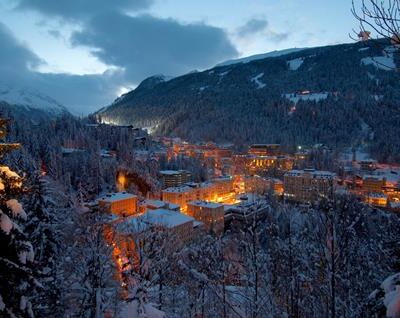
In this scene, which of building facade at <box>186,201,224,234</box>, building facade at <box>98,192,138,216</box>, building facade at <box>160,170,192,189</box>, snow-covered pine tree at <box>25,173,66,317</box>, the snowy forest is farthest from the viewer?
building facade at <box>160,170,192,189</box>

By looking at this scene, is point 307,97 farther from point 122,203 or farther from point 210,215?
point 122,203

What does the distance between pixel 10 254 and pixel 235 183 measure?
69.2 m

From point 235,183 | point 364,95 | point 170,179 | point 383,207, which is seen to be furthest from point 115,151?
point 364,95

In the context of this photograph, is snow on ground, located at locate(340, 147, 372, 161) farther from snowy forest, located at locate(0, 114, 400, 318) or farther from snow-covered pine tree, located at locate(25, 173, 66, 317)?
snow-covered pine tree, located at locate(25, 173, 66, 317)

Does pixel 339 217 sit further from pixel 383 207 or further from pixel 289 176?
pixel 289 176

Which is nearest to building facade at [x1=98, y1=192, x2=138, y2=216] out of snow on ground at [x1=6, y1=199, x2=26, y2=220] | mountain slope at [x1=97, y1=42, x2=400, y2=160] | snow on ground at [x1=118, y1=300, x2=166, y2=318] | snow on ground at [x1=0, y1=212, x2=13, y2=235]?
snow on ground at [x1=118, y1=300, x2=166, y2=318]

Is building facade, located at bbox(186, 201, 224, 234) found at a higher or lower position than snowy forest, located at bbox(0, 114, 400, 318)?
lower

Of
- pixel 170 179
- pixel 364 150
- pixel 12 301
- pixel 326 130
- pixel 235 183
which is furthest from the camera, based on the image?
pixel 326 130

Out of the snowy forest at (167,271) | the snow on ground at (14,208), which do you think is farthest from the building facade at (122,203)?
the snow on ground at (14,208)

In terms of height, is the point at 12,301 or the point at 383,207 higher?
the point at 12,301

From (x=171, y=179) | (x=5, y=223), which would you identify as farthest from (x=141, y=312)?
(x=171, y=179)

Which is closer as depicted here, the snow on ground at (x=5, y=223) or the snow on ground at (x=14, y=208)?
the snow on ground at (x=5, y=223)

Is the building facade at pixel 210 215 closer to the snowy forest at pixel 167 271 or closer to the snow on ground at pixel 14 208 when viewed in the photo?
the snowy forest at pixel 167 271

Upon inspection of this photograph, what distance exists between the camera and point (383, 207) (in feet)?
158
